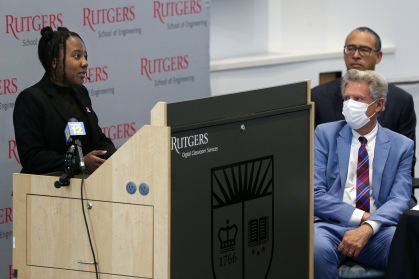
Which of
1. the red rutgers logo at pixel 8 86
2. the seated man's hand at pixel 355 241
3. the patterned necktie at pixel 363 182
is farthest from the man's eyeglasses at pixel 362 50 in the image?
the red rutgers logo at pixel 8 86

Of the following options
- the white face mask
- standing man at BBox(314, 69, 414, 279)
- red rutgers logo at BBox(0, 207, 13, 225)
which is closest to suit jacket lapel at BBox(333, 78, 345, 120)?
standing man at BBox(314, 69, 414, 279)

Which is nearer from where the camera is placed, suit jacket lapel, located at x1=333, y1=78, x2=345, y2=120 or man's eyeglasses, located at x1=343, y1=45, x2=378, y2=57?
suit jacket lapel, located at x1=333, y1=78, x2=345, y2=120

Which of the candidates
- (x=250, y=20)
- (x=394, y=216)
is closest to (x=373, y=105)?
(x=394, y=216)

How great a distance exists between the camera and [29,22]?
338 cm

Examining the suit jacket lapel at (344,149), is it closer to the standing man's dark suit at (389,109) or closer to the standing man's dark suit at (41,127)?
the standing man's dark suit at (389,109)

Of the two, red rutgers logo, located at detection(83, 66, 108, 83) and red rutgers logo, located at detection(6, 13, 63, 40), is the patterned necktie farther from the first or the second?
red rutgers logo, located at detection(6, 13, 63, 40)

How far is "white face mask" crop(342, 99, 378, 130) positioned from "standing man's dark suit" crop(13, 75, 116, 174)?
1.44 metres

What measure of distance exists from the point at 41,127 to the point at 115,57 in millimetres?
1519

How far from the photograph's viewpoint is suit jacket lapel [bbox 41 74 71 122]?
2561 mm

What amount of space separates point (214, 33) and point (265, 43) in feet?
2.15

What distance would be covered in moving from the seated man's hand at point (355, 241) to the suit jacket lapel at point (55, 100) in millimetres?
1451

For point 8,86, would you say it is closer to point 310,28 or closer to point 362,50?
point 362,50

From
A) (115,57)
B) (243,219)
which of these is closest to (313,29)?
(115,57)

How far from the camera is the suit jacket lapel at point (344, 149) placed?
2982 millimetres
